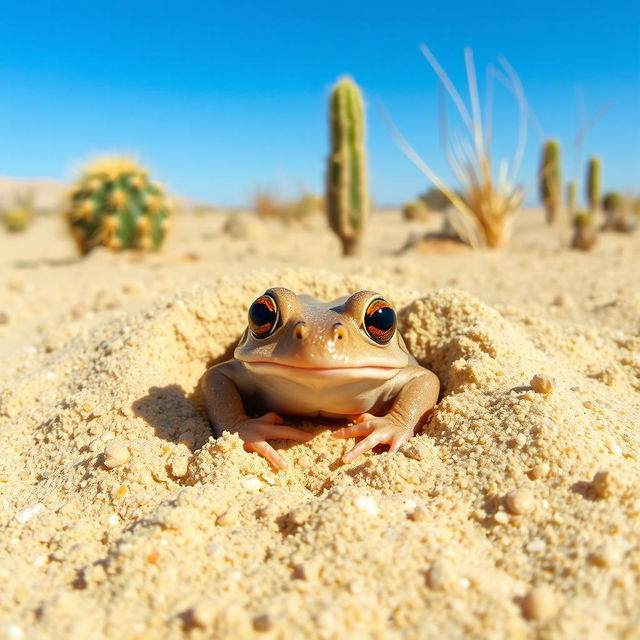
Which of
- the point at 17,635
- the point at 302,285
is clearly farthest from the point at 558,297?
the point at 17,635

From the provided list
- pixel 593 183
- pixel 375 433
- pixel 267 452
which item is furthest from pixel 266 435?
pixel 593 183

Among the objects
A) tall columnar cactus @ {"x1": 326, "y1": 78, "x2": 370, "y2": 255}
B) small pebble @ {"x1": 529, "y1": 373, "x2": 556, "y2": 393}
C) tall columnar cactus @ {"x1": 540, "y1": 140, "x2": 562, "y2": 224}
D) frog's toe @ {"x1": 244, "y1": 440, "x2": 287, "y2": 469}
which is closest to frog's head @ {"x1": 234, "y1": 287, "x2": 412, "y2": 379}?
frog's toe @ {"x1": 244, "y1": 440, "x2": 287, "y2": 469}

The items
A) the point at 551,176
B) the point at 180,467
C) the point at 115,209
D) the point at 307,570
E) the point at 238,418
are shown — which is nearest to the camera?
the point at 307,570

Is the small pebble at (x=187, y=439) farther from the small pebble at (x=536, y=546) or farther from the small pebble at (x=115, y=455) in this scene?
the small pebble at (x=536, y=546)

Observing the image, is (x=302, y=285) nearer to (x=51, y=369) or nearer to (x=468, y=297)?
(x=468, y=297)

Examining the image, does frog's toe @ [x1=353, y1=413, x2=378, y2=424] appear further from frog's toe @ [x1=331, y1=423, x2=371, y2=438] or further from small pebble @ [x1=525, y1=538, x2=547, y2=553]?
small pebble @ [x1=525, y1=538, x2=547, y2=553]

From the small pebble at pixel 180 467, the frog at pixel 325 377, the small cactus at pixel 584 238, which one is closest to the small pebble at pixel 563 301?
the frog at pixel 325 377

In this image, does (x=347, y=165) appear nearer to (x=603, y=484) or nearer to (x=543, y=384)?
(x=543, y=384)
